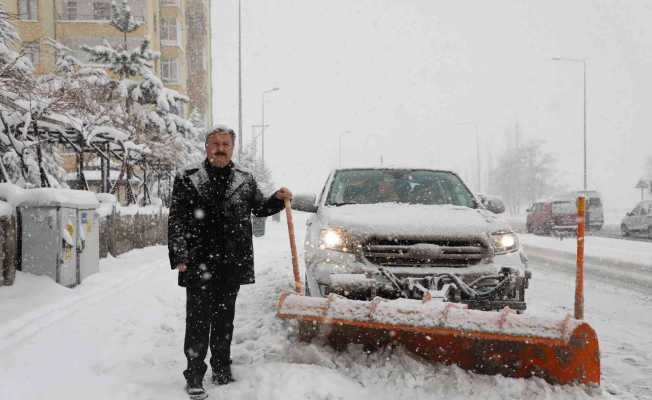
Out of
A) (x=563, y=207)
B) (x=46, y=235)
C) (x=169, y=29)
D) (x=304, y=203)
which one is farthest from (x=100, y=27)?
(x=304, y=203)

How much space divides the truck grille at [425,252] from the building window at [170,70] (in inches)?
1501

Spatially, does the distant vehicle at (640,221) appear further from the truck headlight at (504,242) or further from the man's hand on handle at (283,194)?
the man's hand on handle at (283,194)

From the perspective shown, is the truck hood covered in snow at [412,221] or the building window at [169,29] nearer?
the truck hood covered in snow at [412,221]

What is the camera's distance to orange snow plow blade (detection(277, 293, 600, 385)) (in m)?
3.35

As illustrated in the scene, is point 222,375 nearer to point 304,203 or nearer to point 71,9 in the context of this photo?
point 304,203

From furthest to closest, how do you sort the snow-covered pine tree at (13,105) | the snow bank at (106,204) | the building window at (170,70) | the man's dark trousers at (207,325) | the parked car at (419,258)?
the building window at (170,70) → the snow bank at (106,204) → the snow-covered pine tree at (13,105) → the parked car at (419,258) → the man's dark trousers at (207,325)

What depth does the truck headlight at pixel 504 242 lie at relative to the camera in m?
4.52

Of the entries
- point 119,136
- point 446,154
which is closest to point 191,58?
point 119,136

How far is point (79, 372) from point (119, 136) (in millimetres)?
8130

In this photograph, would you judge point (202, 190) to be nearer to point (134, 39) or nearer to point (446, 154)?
point (134, 39)

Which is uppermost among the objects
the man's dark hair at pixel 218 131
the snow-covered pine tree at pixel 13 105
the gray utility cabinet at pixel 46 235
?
the snow-covered pine tree at pixel 13 105

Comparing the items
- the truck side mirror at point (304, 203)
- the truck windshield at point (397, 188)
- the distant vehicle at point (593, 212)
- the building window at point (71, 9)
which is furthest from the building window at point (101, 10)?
the truck side mirror at point (304, 203)

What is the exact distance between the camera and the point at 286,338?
4.93 metres

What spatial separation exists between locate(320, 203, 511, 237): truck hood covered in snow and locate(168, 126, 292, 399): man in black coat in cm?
103
